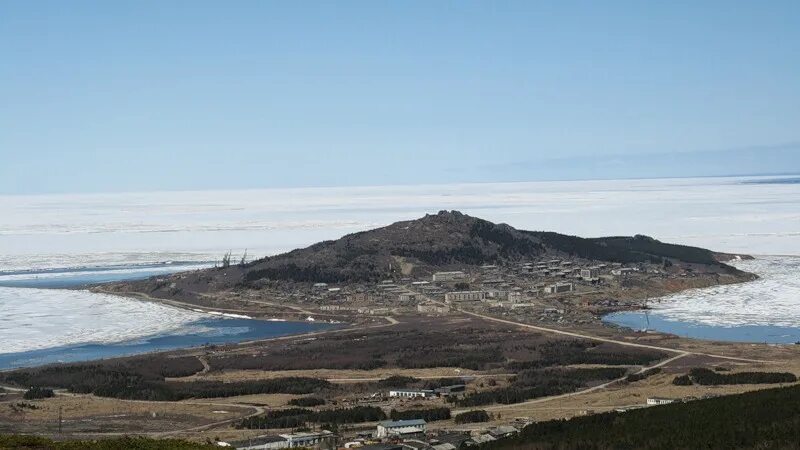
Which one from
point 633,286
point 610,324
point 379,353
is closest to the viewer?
point 379,353

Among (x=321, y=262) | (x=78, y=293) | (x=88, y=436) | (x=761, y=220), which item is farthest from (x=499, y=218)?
(x=88, y=436)

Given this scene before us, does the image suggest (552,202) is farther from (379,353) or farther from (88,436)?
(88,436)

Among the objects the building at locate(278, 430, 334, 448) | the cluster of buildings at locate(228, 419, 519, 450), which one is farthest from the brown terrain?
the building at locate(278, 430, 334, 448)

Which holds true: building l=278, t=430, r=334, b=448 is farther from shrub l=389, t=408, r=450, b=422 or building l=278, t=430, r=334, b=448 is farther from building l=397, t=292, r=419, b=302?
building l=397, t=292, r=419, b=302

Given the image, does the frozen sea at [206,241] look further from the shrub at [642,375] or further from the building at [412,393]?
the building at [412,393]

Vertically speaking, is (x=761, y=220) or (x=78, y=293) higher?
(x=761, y=220)

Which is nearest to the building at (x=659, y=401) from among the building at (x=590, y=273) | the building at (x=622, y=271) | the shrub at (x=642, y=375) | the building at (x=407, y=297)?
the shrub at (x=642, y=375)

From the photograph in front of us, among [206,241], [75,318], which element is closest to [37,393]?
[75,318]
